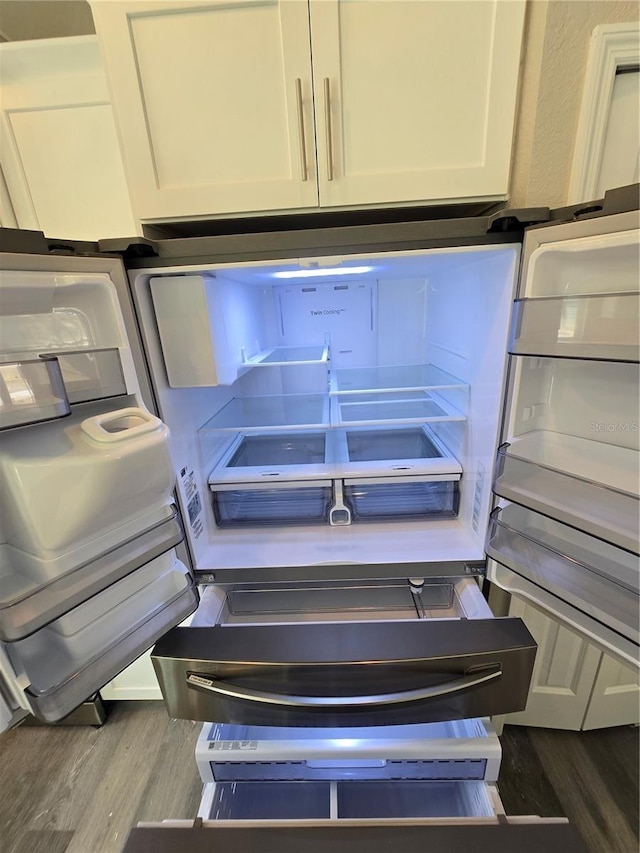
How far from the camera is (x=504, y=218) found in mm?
733

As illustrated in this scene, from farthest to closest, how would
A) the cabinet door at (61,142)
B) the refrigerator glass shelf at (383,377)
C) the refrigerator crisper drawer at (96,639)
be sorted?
the refrigerator glass shelf at (383,377)
the cabinet door at (61,142)
the refrigerator crisper drawer at (96,639)

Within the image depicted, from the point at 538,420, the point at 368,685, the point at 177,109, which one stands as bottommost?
the point at 368,685

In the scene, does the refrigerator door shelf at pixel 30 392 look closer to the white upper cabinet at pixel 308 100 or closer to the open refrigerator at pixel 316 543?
the open refrigerator at pixel 316 543

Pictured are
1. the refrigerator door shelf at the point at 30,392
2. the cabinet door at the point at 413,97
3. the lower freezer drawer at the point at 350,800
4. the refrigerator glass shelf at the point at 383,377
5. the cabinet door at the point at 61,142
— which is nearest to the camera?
the refrigerator door shelf at the point at 30,392

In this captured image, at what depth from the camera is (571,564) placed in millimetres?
799

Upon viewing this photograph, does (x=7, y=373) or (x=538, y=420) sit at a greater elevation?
(x=7, y=373)

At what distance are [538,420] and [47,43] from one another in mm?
1667

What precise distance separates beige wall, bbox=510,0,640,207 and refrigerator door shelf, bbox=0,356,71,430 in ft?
3.45

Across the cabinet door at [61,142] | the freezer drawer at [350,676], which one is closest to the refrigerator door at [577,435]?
the freezer drawer at [350,676]

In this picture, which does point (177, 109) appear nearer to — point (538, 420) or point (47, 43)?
point (47, 43)

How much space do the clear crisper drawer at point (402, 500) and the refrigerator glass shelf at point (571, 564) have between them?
12.2 inches

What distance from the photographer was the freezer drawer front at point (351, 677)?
739mm

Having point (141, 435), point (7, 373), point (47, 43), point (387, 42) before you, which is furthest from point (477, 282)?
point (47, 43)

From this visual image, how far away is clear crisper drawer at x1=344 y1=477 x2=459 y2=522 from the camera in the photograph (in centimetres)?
123
